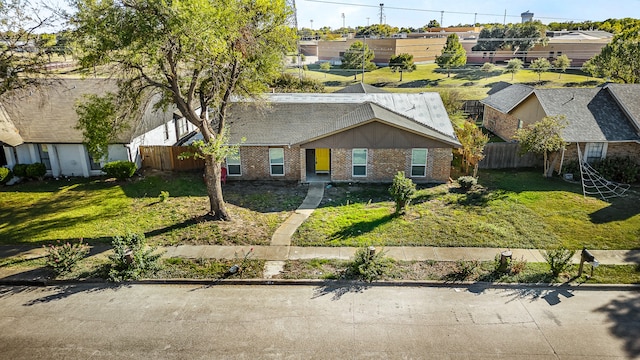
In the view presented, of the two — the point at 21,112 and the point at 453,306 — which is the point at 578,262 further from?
the point at 21,112

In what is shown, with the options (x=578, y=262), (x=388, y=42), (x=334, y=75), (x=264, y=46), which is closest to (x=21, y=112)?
(x=264, y=46)

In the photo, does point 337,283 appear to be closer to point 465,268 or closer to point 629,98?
point 465,268

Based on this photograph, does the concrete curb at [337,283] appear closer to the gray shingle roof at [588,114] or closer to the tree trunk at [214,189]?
the tree trunk at [214,189]

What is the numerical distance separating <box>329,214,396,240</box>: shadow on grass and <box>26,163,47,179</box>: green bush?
17494mm

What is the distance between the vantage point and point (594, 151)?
2419 centimetres

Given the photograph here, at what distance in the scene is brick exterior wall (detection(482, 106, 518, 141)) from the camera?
30.4m

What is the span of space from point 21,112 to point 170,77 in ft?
49.8

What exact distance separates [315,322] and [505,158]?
1871 cm

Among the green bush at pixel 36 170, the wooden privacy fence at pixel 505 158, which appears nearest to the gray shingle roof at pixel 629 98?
the wooden privacy fence at pixel 505 158

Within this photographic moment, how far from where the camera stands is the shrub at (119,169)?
2269 cm

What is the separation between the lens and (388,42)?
82250 millimetres

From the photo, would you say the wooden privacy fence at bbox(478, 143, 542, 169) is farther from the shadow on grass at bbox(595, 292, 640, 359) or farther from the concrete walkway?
the shadow on grass at bbox(595, 292, 640, 359)

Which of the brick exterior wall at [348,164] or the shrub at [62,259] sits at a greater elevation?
the brick exterior wall at [348,164]

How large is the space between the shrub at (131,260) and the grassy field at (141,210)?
1855mm
